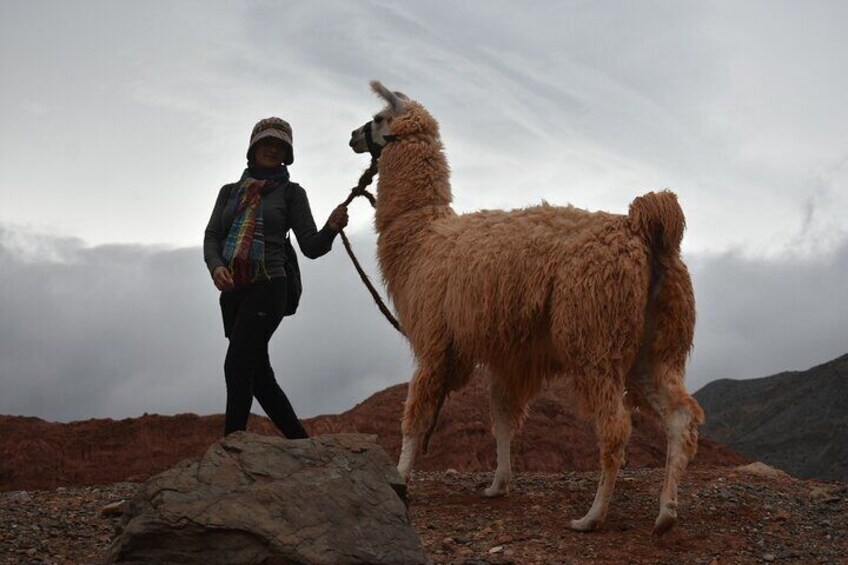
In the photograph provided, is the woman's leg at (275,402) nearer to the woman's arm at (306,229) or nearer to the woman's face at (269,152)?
the woman's arm at (306,229)

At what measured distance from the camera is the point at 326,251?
747 centimetres

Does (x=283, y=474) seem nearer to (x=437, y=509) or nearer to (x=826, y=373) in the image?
(x=437, y=509)

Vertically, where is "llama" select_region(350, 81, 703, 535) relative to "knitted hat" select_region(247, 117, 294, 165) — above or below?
below

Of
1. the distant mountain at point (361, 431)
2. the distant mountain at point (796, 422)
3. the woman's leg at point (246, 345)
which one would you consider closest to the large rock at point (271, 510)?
the woman's leg at point (246, 345)

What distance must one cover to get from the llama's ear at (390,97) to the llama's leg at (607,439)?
12.1 ft

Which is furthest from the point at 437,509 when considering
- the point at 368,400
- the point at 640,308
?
the point at 368,400

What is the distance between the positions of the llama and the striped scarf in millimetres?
1545

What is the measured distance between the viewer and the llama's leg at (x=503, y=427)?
8312 mm

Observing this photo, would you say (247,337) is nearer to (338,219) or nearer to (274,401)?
(274,401)

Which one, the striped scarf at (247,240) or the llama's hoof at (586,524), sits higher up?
the striped scarf at (247,240)

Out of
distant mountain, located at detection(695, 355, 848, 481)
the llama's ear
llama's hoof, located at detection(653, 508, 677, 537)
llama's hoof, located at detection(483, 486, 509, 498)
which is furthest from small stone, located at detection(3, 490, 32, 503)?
distant mountain, located at detection(695, 355, 848, 481)

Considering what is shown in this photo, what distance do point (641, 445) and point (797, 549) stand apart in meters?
6.60

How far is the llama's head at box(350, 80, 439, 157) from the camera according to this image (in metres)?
8.93

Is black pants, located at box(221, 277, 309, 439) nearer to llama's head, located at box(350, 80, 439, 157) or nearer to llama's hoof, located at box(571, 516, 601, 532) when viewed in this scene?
llama's head, located at box(350, 80, 439, 157)
